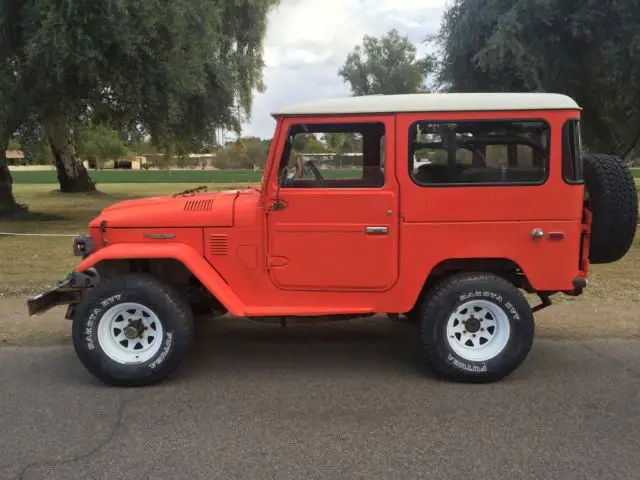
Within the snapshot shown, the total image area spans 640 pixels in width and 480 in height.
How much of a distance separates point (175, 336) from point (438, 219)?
2211 mm

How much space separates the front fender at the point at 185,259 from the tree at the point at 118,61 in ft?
26.2

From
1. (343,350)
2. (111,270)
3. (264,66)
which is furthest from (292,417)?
(264,66)

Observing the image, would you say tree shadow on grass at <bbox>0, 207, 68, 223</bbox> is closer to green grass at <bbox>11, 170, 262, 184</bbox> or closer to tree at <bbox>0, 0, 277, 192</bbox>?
tree at <bbox>0, 0, 277, 192</bbox>

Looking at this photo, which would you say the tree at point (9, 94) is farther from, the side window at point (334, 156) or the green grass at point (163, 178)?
the green grass at point (163, 178)

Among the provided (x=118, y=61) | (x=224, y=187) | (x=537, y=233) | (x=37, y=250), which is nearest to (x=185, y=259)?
(x=537, y=233)

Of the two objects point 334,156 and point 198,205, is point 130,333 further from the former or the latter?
point 334,156

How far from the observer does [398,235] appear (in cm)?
464

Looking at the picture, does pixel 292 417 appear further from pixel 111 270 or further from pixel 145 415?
pixel 111 270

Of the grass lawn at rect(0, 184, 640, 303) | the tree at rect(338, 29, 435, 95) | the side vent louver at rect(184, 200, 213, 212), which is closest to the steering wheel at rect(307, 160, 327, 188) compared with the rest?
the side vent louver at rect(184, 200, 213, 212)

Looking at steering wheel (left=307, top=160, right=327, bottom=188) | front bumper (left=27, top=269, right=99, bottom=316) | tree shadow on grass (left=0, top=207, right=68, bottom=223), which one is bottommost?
tree shadow on grass (left=0, top=207, right=68, bottom=223)

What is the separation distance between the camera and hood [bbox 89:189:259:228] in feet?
15.6

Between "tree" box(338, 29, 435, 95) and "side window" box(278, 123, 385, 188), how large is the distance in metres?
52.7

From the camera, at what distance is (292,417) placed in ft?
13.3

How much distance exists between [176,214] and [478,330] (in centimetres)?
257
